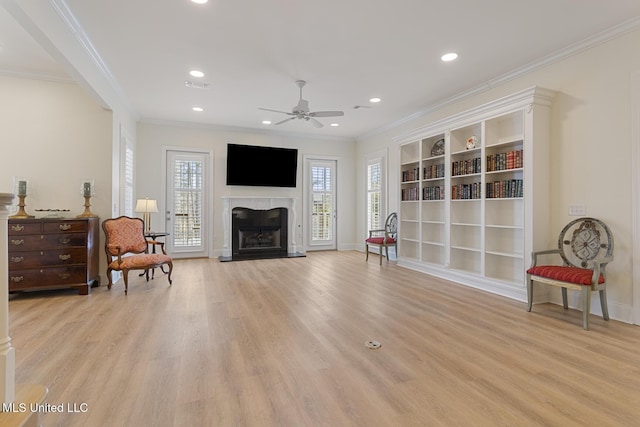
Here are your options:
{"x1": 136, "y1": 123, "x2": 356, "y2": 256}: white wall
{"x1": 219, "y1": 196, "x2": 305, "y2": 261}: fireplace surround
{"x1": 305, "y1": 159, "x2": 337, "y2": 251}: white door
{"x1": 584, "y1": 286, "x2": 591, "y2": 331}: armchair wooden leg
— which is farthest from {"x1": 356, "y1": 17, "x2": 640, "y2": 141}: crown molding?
{"x1": 219, "y1": 196, "x2": 305, "y2": 261}: fireplace surround

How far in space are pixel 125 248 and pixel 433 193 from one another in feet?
16.3

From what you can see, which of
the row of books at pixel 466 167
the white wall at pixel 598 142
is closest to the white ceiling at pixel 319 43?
the white wall at pixel 598 142

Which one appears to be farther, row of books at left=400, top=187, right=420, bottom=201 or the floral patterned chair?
row of books at left=400, top=187, right=420, bottom=201

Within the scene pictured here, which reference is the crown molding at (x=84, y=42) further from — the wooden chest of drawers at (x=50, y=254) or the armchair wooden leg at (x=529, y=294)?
the armchair wooden leg at (x=529, y=294)

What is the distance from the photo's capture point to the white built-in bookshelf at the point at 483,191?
3840 millimetres

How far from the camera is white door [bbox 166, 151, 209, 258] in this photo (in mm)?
6945

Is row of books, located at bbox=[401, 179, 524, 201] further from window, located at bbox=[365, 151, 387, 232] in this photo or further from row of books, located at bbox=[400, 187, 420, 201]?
window, located at bbox=[365, 151, 387, 232]

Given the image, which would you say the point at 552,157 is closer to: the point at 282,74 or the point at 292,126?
the point at 282,74

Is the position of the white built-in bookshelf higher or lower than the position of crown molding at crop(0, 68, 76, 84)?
lower

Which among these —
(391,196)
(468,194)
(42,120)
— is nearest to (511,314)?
(468,194)

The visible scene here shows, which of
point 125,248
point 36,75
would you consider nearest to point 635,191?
point 125,248

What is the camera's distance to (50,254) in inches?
159

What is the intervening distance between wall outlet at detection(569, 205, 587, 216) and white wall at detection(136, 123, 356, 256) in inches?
210

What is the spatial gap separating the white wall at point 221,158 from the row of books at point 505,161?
14.6ft
